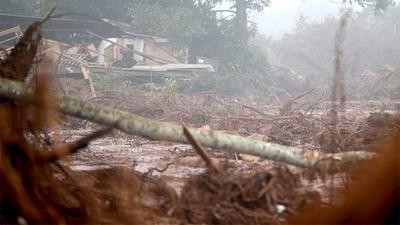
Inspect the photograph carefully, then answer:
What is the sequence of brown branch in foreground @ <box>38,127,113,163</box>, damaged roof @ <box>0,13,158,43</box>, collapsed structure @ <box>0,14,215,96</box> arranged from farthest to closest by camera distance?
damaged roof @ <box>0,13,158,43</box> < collapsed structure @ <box>0,14,215,96</box> < brown branch in foreground @ <box>38,127,113,163</box>

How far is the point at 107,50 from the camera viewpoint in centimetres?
1598

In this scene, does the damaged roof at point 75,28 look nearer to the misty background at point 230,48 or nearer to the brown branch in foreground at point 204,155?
the misty background at point 230,48

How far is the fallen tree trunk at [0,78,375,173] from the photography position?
305 centimetres

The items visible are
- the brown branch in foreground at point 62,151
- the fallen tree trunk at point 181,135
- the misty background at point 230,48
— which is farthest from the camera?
the misty background at point 230,48

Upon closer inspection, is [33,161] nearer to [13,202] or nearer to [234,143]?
[13,202]

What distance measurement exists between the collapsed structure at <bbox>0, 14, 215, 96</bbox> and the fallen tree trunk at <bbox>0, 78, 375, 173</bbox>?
1069 cm

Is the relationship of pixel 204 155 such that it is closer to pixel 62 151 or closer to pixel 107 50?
pixel 62 151

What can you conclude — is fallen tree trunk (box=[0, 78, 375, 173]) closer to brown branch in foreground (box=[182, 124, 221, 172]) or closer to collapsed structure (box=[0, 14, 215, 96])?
brown branch in foreground (box=[182, 124, 221, 172])

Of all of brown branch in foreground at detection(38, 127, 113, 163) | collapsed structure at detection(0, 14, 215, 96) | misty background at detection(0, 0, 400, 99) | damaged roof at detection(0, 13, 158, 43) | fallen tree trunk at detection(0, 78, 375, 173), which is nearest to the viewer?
brown branch in foreground at detection(38, 127, 113, 163)

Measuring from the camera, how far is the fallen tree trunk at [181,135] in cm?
305

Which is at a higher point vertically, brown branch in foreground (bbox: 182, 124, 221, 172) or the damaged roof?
the damaged roof

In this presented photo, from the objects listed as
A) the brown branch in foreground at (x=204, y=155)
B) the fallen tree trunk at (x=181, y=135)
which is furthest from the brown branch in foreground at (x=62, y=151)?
the brown branch in foreground at (x=204, y=155)

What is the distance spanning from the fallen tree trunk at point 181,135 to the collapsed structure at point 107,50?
10.7 m

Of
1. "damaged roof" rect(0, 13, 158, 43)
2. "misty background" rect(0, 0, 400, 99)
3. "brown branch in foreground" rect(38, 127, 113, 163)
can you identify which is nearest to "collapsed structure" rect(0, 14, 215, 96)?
"damaged roof" rect(0, 13, 158, 43)
